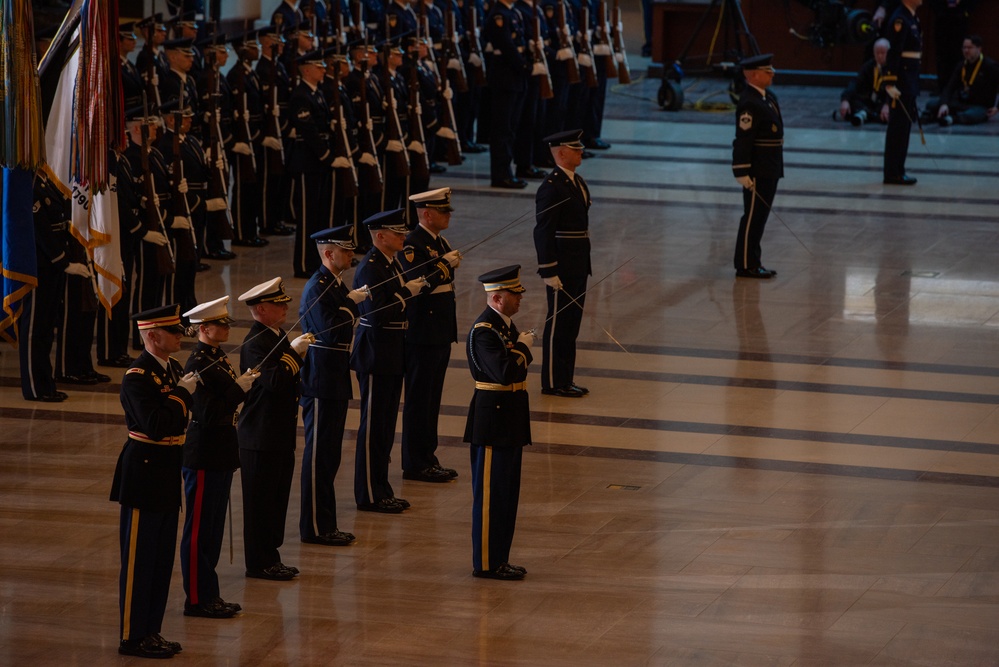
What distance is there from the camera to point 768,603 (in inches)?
265

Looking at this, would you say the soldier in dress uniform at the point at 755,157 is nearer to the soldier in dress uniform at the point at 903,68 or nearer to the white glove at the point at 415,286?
the soldier in dress uniform at the point at 903,68

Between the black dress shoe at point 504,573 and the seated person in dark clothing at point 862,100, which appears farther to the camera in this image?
the seated person in dark clothing at point 862,100

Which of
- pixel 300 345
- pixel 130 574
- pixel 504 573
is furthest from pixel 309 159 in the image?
pixel 130 574

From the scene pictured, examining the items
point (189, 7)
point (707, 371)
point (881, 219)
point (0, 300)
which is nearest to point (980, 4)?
point (881, 219)

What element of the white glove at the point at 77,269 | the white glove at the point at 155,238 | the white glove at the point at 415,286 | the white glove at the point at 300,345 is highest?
the white glove at the point at 415,286

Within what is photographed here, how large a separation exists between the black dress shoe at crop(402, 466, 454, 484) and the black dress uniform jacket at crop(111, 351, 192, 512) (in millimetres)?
2248

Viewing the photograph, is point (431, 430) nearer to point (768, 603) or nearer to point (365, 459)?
point (365, 459)

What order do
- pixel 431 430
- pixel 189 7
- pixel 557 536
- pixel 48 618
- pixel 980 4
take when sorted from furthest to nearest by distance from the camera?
1. pixel 980 4
2. pixel 189 7
3. pixel 431 430
4. pixel 557 536
5. pixel 48 618

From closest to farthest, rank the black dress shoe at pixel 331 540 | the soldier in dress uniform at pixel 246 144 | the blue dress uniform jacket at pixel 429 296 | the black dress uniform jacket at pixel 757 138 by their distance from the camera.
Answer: the black dress shoe at pixel 331 540 → the blue dress uniform jacket at pixel 429 296 → the black dress uniform jacket at pixel 757 138 → the soldier in dress uniform at pixel 246 144

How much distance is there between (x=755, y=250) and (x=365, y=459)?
5.76 m

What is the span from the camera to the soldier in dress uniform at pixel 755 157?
12.6 metres

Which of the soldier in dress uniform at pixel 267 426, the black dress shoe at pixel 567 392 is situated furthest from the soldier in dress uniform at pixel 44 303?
the soldier in dress uniform at pixel 267 426

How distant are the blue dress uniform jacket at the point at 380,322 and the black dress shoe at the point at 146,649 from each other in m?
2.14

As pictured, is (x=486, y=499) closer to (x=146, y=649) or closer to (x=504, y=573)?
(x=504, y=573)
